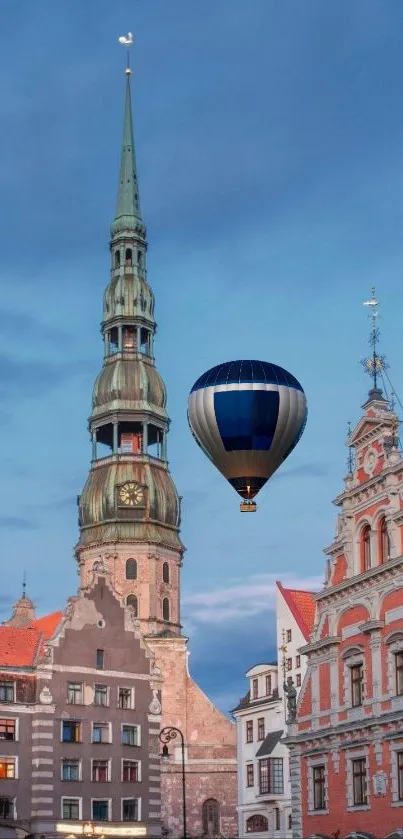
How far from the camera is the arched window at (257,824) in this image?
77375 mm

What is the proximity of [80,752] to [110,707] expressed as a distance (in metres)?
3.16

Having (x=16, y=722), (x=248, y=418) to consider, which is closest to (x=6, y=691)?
(x=16, y=722)

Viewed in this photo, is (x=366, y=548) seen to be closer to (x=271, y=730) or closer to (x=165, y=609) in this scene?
(x=271, y=730)

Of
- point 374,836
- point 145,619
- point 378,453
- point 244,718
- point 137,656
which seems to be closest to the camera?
point 374,836

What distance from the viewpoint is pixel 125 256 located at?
114 metres

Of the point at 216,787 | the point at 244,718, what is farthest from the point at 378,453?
the point at 216,787

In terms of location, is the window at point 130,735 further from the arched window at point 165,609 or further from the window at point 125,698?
the arched window at point 165,609

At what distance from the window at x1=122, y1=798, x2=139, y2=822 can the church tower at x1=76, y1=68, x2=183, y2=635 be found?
33241mm

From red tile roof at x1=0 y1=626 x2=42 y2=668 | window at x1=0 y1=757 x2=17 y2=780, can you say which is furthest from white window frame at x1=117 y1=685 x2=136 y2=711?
window at x1=0 y1=757 x2=17 y2=780

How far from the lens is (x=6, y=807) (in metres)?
66.5

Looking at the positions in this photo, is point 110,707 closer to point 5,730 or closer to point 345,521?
point 5,730

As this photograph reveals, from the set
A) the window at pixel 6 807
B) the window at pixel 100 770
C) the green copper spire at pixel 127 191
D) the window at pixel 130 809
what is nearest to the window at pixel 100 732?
the window at pixel 100 770

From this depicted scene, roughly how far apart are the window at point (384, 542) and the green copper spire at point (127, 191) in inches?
2654

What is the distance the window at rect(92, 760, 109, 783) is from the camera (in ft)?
228
